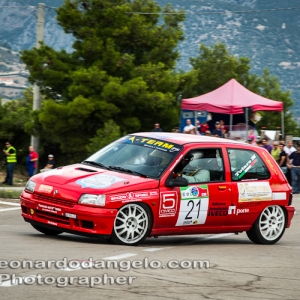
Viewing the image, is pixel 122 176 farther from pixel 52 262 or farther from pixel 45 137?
pixel 45 137

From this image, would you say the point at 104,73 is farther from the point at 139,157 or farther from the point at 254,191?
the point at 139,157

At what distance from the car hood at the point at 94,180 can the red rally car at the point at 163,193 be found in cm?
1

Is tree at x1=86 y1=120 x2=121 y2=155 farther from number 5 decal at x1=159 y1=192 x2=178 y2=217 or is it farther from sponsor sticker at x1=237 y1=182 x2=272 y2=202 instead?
number 5 decal at x1=159 y1=192 x2=178 y2=217

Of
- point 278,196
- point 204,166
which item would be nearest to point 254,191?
point 278,196

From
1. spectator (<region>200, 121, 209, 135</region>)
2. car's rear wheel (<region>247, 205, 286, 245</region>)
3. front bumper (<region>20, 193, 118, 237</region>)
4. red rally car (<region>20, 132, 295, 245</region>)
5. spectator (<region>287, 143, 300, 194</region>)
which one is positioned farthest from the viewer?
spectator (<region>200, 121, 209, 135</region>)

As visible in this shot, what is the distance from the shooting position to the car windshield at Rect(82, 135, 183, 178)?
11.0 m

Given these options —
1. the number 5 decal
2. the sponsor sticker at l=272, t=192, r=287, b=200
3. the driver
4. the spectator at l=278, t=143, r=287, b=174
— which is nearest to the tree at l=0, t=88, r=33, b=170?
the spectator at l=278, t=143, r=287, b=174

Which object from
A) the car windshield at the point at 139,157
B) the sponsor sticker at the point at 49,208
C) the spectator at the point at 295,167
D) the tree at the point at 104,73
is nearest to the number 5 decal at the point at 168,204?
the car windshield at the point at 139,157

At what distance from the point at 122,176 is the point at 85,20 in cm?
2854

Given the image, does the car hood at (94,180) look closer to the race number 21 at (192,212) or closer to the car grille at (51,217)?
the car grille at (51,217)

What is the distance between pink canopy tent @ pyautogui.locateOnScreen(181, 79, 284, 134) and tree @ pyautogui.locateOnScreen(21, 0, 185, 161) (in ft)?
13.6

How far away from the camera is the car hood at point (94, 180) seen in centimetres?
1025

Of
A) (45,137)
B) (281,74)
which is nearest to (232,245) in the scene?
(45,137)

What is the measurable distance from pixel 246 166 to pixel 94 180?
2.64 metres
